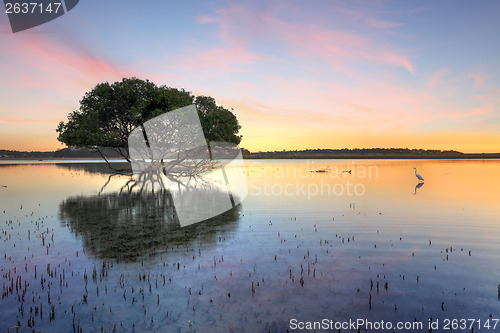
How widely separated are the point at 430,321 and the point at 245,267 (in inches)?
242

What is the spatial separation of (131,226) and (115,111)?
36.6 metres

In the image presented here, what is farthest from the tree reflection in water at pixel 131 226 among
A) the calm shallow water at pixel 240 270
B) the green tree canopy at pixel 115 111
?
the green tree canopy at pixel 115 111

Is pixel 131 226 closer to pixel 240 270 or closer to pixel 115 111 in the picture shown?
pixel 240 270

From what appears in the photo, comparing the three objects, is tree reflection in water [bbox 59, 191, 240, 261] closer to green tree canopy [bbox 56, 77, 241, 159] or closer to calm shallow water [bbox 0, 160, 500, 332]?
calm shallow water [bbox 0, 160, 500, 332]

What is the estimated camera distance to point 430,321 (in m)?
7.84

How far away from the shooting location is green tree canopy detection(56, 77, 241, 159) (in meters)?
47.0

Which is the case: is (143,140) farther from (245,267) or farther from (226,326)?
(226,326)

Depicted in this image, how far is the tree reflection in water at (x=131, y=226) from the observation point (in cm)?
1384

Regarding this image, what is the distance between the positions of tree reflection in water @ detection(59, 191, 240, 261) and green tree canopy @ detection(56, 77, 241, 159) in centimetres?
2169

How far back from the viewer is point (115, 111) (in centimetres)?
4916
